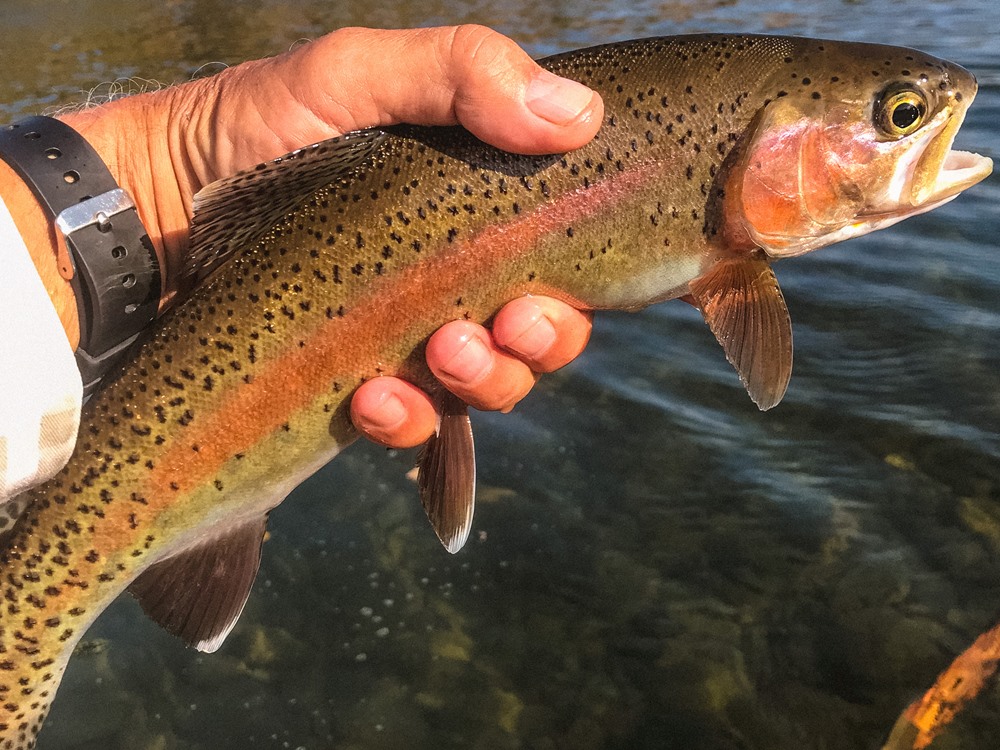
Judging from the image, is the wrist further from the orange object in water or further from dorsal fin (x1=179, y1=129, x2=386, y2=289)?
the orange object in water

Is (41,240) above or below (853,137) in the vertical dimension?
below

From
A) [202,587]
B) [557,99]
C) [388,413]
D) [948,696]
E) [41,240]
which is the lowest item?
[948,696]

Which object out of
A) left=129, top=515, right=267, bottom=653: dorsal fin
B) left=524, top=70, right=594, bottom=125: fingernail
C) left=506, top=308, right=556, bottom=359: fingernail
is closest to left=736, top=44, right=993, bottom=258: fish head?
left=524, top=70, right=594, bottom=125: fingernail

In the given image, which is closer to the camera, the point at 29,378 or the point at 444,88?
the point at 29,378

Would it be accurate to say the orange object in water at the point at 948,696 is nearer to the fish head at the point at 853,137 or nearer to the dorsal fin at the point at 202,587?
the fish head at the point at 853,137

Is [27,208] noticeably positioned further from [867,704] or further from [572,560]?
[867,704]

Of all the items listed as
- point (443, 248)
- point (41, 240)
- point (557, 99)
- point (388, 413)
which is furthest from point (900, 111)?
point (41, 240)

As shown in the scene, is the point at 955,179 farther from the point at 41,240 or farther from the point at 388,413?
the point at 41,240

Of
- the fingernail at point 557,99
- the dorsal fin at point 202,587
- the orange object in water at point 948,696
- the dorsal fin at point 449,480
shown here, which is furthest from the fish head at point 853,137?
the orange object in water at point 948,696

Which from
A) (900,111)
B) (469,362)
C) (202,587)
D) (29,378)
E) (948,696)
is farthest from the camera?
(948,696)
